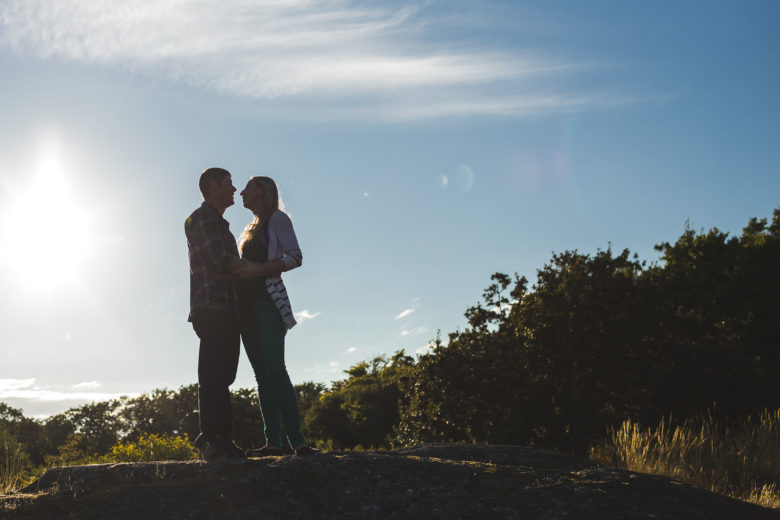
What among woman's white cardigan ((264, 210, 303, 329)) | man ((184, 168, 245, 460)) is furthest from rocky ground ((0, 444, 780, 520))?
woman's white cardigan ((264, 210, 303, 329))

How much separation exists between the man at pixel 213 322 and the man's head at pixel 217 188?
0.51 ft

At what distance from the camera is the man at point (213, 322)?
4.56 metres

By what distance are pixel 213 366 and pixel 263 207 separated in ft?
4.53

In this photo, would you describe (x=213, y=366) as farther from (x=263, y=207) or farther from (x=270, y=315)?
(x=263, y=207)

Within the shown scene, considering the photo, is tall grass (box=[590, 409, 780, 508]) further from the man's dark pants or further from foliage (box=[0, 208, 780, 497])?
the man's dark pants

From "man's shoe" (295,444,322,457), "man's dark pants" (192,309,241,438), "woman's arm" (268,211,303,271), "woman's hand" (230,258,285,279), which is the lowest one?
"man's shoe" (295,444,322,457)

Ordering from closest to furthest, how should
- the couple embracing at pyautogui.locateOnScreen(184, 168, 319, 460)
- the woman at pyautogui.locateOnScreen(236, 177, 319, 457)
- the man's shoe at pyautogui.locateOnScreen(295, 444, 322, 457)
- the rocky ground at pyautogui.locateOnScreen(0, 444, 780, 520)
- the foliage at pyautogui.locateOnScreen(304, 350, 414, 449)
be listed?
the rocky ground at pyautogui.locateOnScreen(0, 444, 780, 520) < the man's shoe at pyautogui.locateOnScreen(295, 444, 322, 457) < the couple embracing at pyautogui.locateOnScreen(184, 168, 319, 460) < the woman at pyautogui.locateOnScreen(236, 177, 319, 457) < the foliage at pyautogui.locateOnScreen(304, 350, 414, 449)

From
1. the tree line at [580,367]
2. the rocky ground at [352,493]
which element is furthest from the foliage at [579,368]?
the rocky ground at [352,493]

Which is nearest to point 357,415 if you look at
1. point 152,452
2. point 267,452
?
point 152,452

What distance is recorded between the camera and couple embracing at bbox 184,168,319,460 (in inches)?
180

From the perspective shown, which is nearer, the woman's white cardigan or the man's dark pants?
the man's dark pants

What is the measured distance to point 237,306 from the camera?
4684 mm

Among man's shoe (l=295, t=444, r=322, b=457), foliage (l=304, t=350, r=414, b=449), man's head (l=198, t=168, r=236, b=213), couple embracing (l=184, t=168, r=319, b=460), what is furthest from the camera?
foliage (l=304, t=350, r=414, b=449)

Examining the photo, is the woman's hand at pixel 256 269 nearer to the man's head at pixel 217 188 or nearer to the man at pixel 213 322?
the man at pixel 213 322
